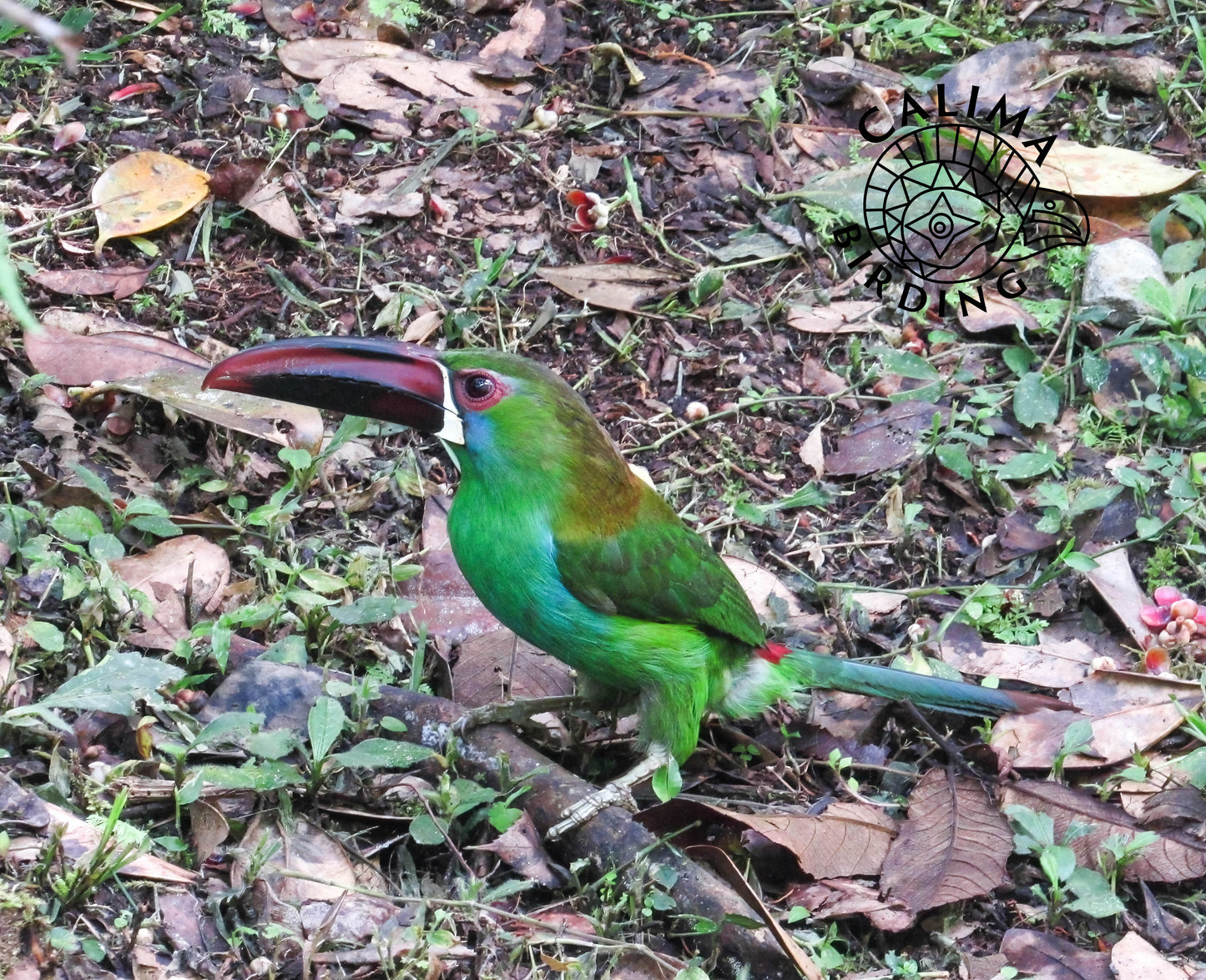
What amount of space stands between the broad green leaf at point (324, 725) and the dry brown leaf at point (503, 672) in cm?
73

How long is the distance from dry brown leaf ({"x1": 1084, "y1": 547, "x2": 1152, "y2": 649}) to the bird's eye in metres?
2.10

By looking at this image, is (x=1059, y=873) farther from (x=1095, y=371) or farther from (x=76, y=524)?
(x=76, y=524)

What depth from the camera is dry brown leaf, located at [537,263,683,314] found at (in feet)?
17.1

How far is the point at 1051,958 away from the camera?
3.25 metres

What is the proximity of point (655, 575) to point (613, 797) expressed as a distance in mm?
628

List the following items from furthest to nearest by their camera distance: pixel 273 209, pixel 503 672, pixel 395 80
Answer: pixel 395 80 → pixel 273 209 → pixel 503 672

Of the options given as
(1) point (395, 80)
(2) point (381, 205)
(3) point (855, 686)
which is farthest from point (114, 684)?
(1) point (395, 80)

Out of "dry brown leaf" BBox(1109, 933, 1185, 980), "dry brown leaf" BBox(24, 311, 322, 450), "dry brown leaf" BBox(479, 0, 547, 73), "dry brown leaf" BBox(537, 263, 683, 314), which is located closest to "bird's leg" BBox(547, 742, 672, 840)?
"dry brown leaf" BBox(1109, 933, 1185, 980)

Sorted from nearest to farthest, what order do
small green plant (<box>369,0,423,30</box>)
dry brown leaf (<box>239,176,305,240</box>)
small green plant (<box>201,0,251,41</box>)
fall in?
dry brown leaf (<box>239,176,305,240</box>)
small green plant (<box>201,0,251,41</box>)
small green plant (<box>369,0,423,30</box>)

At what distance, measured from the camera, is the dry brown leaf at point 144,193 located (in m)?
4.98


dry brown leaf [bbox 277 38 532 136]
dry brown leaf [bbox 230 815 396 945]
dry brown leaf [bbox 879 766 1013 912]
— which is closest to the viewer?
dry brown leaf [bbox 230 815 396 945]

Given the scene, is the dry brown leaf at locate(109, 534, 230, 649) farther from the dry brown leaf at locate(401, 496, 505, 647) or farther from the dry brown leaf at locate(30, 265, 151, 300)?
the dry brown leaf at locate(30, 265, 151, 300)

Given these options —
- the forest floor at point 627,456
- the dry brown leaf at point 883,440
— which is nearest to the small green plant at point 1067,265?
the forest floor at point 627,456

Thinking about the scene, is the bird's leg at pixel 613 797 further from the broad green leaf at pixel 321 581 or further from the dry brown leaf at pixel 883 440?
the dry brown leaf at pixel 883 440
